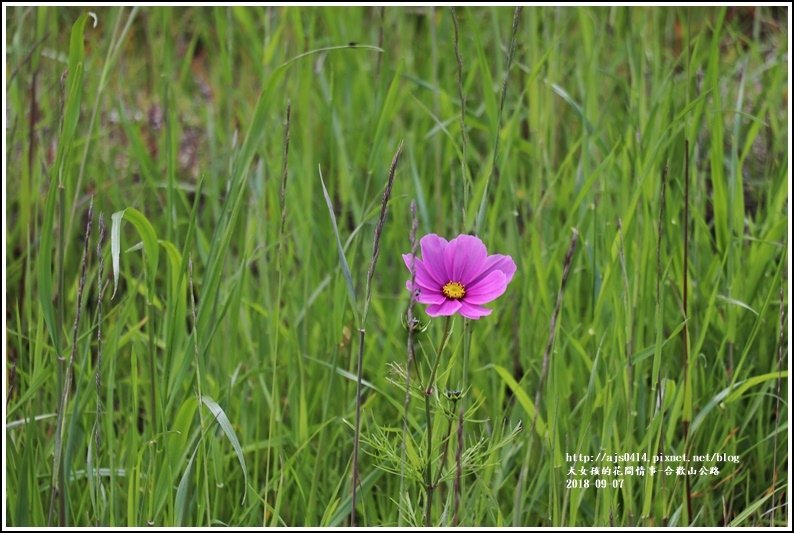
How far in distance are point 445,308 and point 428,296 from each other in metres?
0.02

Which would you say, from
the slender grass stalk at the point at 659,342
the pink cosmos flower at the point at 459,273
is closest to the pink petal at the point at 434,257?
the pink cosmos flower at the point at 459,273

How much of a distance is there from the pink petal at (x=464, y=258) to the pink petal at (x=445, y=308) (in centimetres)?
4

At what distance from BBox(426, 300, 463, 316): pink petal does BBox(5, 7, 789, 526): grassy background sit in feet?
0.22

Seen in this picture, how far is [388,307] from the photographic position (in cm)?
139

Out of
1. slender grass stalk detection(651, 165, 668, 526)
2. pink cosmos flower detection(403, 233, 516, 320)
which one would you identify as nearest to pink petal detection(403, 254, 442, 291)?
pink cosmos flower detection(403, 233, 516, 320)

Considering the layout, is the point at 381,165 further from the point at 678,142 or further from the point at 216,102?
the point at 216,102

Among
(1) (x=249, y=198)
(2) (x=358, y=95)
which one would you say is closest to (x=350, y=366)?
(1) (x=249, y=198)

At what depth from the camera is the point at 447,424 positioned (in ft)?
3.00

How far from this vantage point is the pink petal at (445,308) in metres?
0.75

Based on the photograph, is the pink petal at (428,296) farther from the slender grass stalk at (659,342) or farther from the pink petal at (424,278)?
the slender grass stalk at (659,342)

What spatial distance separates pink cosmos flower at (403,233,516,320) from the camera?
2.55ft

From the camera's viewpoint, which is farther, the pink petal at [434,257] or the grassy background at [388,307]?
the grassy background at [388,307]

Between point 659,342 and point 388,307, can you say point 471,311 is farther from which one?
point 388,307

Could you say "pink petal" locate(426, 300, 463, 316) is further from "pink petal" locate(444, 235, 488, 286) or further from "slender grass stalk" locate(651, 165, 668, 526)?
"slender grass stalk" locate(651, 165, 668, 526)
